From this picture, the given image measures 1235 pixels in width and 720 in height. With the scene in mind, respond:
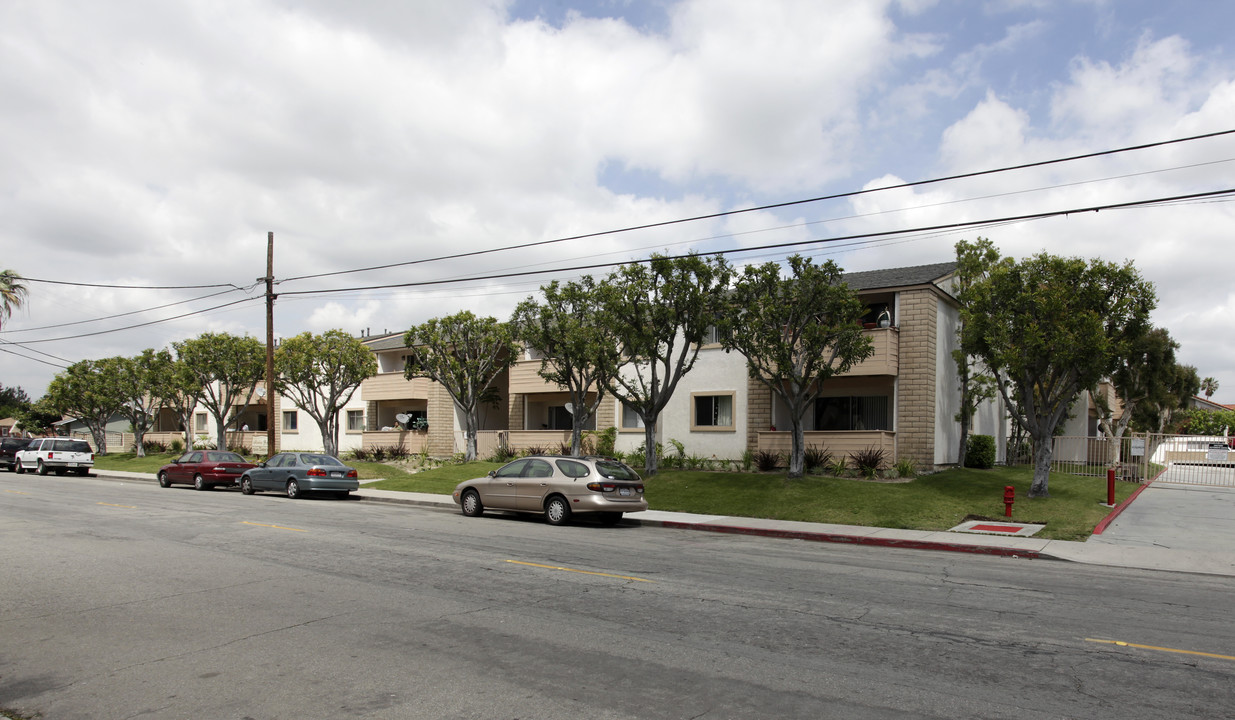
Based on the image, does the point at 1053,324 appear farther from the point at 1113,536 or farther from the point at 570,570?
the point at 570,570

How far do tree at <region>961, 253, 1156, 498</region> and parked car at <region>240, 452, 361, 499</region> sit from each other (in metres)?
18.2

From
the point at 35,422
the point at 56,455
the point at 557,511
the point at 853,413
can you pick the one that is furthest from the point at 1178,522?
the point at 35,422

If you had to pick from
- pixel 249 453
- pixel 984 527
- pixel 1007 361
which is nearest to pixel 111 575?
pixel 984 527

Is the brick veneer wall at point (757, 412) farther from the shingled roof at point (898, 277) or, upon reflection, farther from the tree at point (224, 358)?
the tree at point (224, 358)

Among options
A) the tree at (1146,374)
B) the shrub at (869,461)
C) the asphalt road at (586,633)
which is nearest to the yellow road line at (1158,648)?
the asphalt road at (586,633)

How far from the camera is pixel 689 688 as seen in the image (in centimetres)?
575

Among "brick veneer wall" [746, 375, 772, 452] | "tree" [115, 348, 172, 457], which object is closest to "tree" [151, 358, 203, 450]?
"tree" [115, 348, 172, 457]

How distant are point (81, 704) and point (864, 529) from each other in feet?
46.0

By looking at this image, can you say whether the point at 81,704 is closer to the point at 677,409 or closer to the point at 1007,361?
the point at 1007,361

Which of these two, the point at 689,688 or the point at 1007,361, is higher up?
the point at 1007,361

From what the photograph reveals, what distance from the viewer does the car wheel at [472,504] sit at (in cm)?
1852

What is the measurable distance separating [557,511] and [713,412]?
40.2 ft

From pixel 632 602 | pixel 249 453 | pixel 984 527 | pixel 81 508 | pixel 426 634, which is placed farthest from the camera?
pixel 249 453

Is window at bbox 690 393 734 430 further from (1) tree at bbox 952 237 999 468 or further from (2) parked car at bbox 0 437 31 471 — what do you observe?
(2) parked car at bbox 0 437 31 471
